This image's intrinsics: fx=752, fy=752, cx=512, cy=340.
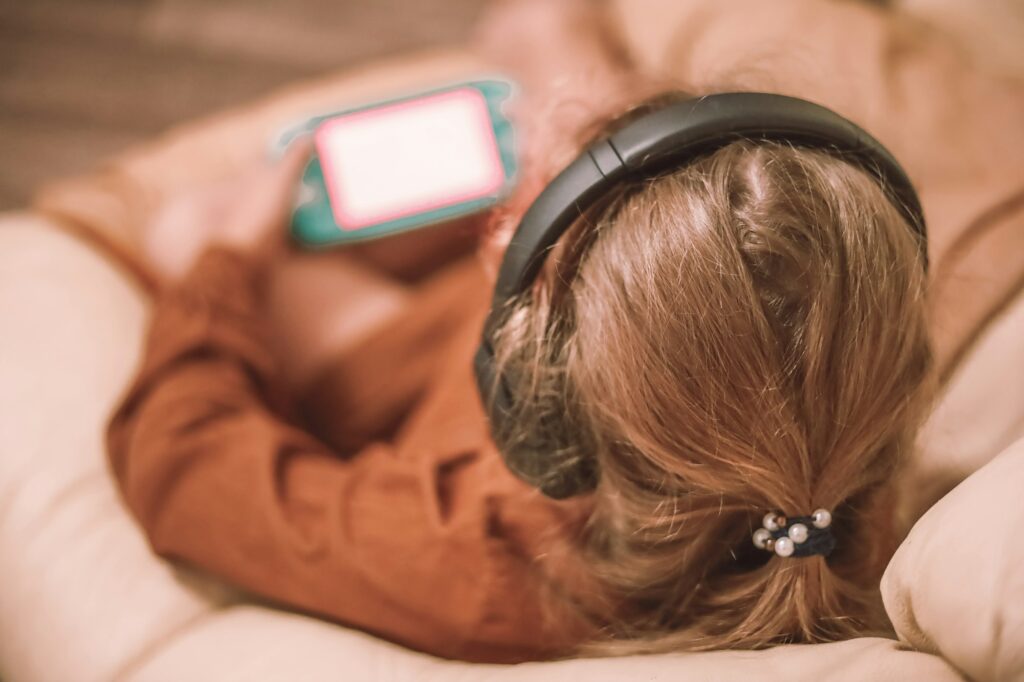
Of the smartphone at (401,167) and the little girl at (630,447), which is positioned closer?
the little girl at (630,447)

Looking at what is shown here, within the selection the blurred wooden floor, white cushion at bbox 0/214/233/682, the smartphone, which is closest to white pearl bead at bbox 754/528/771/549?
white cushion at bbox 0/214/233/682

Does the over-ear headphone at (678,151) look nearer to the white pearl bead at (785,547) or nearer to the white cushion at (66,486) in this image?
the white pearl bead at (785,547)

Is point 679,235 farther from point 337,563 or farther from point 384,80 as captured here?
point 384,80

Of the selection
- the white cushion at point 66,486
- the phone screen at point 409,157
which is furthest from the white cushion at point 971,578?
the phone screen at point 409,157

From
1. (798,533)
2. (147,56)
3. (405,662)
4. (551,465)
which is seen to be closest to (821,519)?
(798,533)

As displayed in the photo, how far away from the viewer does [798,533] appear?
0.41 m

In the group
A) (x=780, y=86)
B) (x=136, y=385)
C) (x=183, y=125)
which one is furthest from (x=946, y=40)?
(x=183, y=125)

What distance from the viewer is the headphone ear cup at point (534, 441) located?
45cm

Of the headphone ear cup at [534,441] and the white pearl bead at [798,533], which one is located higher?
the headphone ear cup at [534,441]

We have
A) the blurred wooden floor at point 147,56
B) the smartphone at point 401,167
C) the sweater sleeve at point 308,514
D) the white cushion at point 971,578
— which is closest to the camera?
the white cushion at point 971,578

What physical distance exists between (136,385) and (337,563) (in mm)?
260

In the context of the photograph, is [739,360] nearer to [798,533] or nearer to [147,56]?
[798,533]

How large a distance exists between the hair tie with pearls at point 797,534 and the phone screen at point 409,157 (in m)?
0.57

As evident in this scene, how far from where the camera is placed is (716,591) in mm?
484
